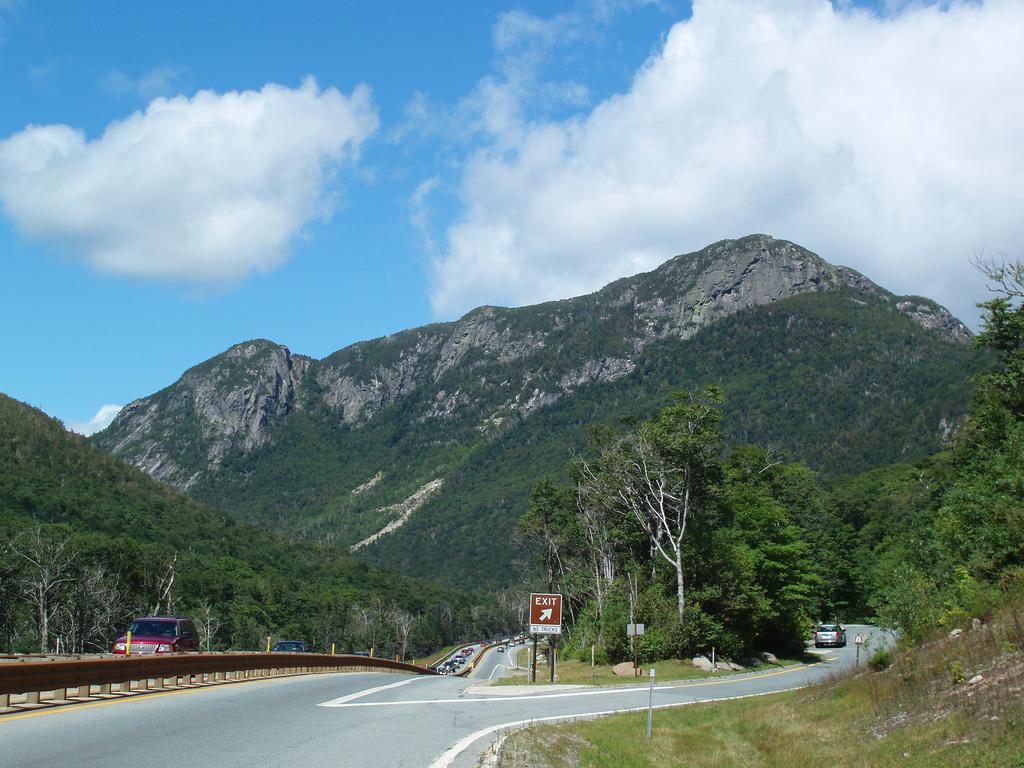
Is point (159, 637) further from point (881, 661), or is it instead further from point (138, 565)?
point (138, 565)

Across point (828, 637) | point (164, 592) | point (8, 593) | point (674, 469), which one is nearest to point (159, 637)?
point (674, 469)

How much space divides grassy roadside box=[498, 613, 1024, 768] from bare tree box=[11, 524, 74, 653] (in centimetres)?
5862

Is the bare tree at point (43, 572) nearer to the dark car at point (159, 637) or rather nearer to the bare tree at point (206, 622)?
the bare tree at point (206, 622)

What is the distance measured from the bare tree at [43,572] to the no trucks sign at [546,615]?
4588 cm

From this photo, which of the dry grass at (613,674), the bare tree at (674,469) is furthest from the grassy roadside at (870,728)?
the bare tree at (674,469)

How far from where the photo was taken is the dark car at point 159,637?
25953 millimetres

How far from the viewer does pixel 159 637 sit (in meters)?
26.4

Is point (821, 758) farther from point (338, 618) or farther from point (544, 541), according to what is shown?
point (338, 618)

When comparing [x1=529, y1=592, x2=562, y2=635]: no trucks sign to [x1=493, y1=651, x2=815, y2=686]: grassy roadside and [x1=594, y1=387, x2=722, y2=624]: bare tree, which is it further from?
[x1=594, y1=387, x2=722, y2=624]: bare tree

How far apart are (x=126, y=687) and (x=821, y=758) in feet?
45.1

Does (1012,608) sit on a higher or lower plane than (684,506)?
lower

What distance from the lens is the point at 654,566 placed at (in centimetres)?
5106

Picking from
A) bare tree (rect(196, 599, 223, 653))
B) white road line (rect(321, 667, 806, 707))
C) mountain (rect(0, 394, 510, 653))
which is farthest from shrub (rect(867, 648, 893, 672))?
bare tree (rect(196, 599, 223, 653))

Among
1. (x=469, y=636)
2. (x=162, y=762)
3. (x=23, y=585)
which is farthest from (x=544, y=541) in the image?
(x=469, y=636)
